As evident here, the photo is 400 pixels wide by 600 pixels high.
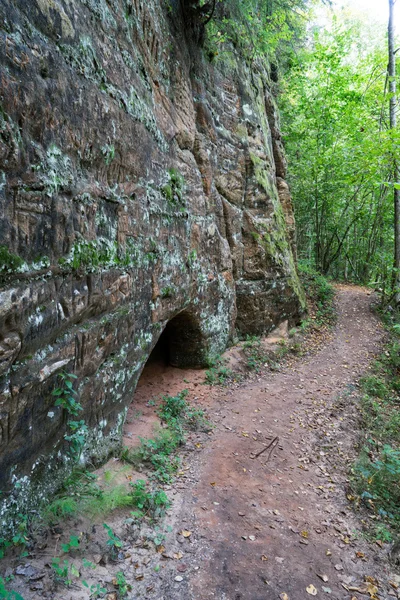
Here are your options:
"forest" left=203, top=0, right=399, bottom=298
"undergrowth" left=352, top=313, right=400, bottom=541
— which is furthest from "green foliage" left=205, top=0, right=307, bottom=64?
"undergrowth" left=352, top=313, right=400, bottom=541

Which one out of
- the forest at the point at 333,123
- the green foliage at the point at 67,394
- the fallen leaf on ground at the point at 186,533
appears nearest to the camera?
the green foliage at the point at 67,394

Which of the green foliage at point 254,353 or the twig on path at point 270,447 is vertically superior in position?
the green foliage at point 254,353

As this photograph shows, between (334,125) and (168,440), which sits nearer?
(168,440)

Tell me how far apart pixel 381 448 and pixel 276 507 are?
2873 millimetres

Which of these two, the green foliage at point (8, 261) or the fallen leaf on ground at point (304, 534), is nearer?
the green foliage at point (8, 261)

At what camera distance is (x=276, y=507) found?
16.0 ft

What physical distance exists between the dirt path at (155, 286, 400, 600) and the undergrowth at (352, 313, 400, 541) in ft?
0.89

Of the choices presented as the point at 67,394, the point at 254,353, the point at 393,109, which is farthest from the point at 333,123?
the point at 67,394

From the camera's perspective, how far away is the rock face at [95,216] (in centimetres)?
321

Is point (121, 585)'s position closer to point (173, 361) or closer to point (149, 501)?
point (149, 501)

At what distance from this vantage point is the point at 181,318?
28.4 ft

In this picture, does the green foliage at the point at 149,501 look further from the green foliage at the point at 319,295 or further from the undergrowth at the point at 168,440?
the green foliage at the point at 319,295

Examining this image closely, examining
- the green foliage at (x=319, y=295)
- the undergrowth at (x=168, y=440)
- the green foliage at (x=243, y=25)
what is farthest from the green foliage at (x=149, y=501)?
the green foliage at (x=319, y=295)

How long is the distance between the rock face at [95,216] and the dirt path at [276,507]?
166 cm
